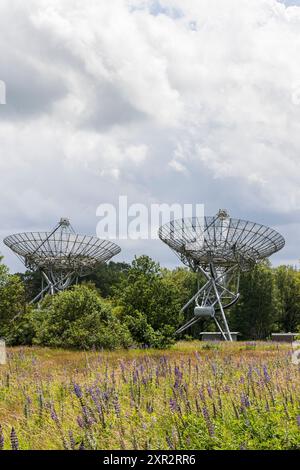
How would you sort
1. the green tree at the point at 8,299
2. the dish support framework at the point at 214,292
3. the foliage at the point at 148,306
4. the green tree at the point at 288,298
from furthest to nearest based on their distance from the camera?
the green tree at the point at 288,298, the dish support framework at the point at 214,292, the green tree at the point at 8,299, the foliage at the point at 148,306

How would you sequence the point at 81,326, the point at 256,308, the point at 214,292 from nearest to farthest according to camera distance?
the point at 81,326, the point at 214,292, the point at 256,308

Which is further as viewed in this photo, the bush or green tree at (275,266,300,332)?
green tree at (275,266,300,332)

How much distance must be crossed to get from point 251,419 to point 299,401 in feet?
4.70

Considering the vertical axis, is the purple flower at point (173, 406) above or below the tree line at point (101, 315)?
below

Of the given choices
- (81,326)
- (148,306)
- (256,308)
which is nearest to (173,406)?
(81,326)

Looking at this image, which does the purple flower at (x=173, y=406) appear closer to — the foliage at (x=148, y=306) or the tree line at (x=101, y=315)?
the tree line at (x=101, y=315)

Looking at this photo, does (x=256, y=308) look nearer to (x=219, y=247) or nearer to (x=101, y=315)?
(x=219, y=247)

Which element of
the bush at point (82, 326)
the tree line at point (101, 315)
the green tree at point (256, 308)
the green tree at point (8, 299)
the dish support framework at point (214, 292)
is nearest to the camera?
the bush at point (82, 326)

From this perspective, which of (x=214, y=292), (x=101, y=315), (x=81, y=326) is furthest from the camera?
(x=214, y=292)

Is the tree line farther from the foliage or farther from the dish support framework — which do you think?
the dish support framework

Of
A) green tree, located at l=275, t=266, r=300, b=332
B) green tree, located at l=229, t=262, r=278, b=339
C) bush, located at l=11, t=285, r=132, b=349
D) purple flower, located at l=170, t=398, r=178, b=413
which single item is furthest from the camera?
green tree, located at l=275, t=266, r=300, b=332

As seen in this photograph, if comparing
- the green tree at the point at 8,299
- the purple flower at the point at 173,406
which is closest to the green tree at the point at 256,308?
the green tree at the point at 8,299

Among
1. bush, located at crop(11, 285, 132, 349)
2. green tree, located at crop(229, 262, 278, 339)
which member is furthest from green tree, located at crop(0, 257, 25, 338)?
green tree, located at crop(229, 262, 278, 339)
